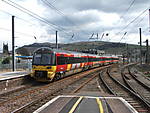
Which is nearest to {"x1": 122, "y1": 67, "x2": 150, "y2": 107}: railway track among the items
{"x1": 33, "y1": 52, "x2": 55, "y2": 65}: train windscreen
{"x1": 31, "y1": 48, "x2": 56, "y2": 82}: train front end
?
{"x1": 31, "y1": 48, "x2": 56, "y2": 82}: train front end

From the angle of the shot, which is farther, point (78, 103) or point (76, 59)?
point (76, 59)

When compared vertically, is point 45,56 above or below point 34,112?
above

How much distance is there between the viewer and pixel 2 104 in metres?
8.92

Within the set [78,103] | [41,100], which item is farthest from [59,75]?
[78,103]

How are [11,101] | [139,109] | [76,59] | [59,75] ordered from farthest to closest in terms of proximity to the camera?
[76,59] < [59,75] < [11,101] < [139,109]

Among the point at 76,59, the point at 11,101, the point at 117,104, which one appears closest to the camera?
the point at 117,104

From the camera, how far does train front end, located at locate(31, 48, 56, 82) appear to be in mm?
15992

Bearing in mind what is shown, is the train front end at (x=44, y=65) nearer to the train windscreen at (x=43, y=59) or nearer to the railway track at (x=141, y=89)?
the train windscreen at (x=43, y=59)

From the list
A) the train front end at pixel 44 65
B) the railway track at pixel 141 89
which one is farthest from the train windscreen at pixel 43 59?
the railway track at pixel 141 89

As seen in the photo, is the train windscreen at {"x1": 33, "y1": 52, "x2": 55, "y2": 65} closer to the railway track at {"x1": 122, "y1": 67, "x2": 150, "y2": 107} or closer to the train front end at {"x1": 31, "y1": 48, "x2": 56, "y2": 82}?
the train front end at {"x1": 31, "y1": 48, "x2": 56, "y2": 82}

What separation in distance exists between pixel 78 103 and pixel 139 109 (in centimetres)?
257

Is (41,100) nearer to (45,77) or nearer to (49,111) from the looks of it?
(49,111)

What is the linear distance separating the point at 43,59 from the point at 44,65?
616mm

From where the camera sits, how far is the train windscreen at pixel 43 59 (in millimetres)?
16234
